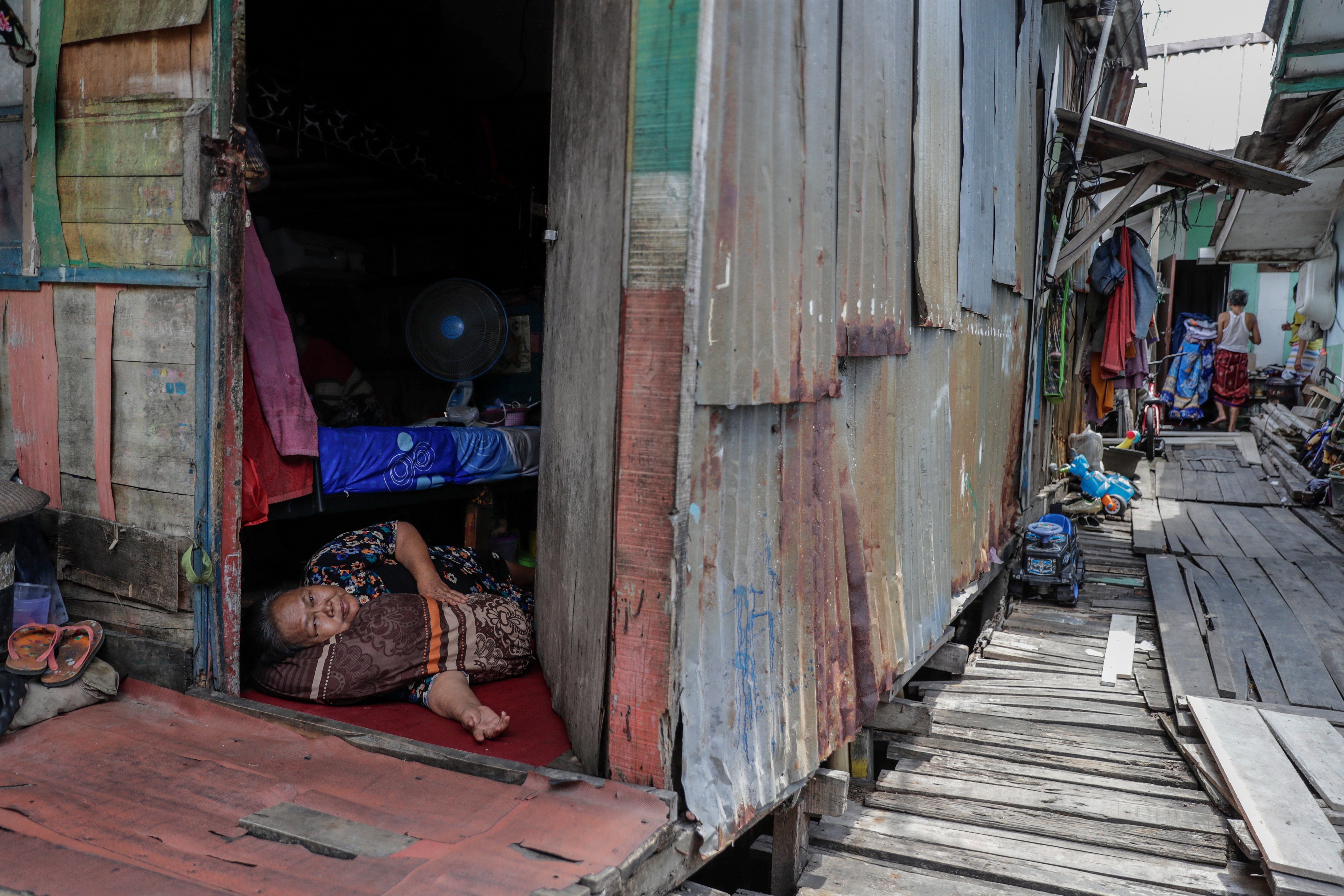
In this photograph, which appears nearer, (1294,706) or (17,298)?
(17,298)

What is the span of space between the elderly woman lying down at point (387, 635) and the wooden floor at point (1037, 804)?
1518mm

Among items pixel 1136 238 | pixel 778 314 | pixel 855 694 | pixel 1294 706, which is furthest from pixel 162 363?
pixel 1136 238

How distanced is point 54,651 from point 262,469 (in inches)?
39.3

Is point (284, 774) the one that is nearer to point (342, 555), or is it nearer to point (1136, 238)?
point (342, 555)

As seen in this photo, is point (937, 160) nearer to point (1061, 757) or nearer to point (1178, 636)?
point (1061, 757)

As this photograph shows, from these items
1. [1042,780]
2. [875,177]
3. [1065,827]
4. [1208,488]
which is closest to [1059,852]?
[1065,827]

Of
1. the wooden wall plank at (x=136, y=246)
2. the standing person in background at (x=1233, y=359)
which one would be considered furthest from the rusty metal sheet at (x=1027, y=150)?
the standing person in background at (x=1233, y=359)

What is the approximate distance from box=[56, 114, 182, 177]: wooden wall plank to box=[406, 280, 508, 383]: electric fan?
2381 mm

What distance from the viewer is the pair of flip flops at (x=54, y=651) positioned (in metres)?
2.82

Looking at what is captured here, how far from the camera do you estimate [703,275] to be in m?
2.21

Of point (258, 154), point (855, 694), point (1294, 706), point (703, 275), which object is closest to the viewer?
point (703, 275)

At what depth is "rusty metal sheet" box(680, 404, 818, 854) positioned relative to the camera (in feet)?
7.57

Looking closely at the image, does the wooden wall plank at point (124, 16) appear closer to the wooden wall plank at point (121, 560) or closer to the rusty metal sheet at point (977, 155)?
the wooden wall plank at point (121, 560)

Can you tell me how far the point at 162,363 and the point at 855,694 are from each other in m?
2.77
